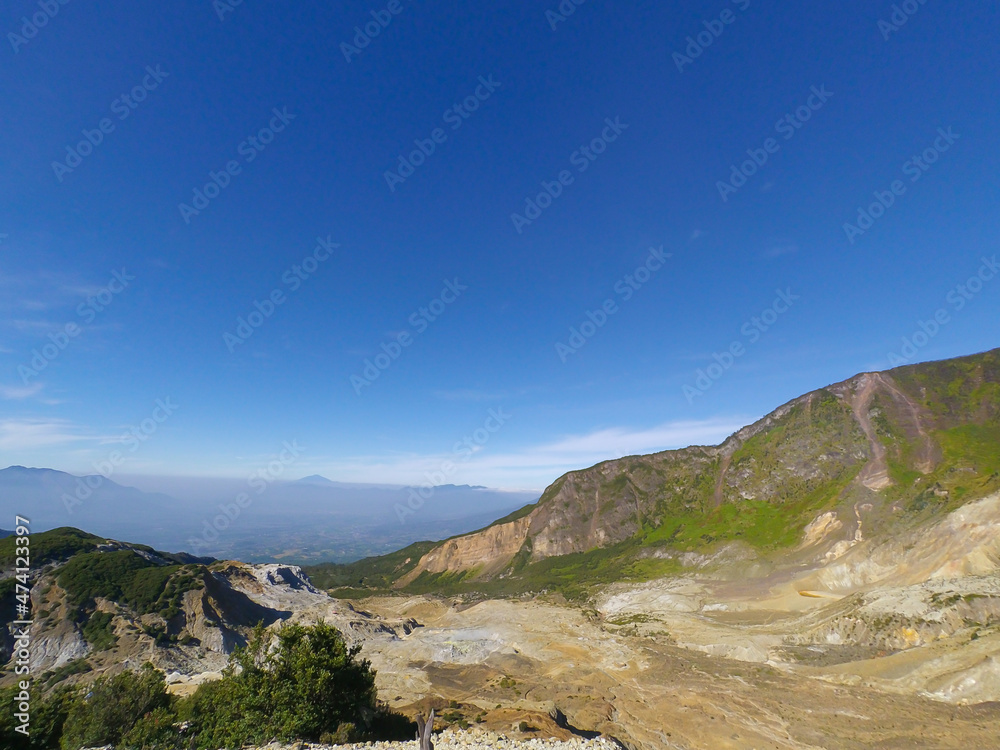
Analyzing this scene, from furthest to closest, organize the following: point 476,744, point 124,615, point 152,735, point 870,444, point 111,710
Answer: point 870,444, point 124,615, point 476,744, point 111,710, point 152,735

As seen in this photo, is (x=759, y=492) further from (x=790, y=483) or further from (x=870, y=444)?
(x=870, y=444)

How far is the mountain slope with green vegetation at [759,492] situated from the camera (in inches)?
2763

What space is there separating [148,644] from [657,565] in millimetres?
79818

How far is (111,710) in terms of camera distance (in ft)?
64.5

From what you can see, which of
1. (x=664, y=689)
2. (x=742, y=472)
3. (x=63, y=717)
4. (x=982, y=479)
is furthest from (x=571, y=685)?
(x=742, y=472)

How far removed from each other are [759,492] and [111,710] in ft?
348

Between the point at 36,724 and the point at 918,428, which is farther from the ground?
the point at 918,428

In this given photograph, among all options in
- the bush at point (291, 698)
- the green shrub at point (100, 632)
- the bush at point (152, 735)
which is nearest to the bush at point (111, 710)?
the bush at point (152, 735)

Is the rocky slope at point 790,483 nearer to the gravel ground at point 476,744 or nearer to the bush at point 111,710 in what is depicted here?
the gravel ground at point 476,744

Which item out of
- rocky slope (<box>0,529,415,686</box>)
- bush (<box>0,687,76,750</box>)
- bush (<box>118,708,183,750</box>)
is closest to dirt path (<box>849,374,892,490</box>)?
rocky slope (<box>0,529,415,686</box>)

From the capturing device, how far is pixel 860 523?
66.1m

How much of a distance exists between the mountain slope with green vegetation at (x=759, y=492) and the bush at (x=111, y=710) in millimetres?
71160

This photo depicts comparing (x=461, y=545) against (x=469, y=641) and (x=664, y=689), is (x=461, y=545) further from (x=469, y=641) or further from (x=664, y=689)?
(x=664, y=689)

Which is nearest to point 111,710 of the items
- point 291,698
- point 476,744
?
point 291,698
